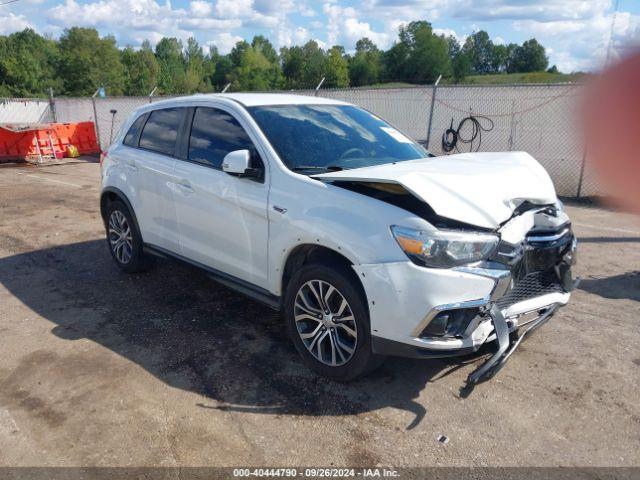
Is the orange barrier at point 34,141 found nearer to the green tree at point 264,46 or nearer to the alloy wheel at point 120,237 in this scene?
the alloy wheel at point 120,237

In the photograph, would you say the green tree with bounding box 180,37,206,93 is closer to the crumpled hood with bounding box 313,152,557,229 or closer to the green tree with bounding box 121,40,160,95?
the green tree with bounding box 121,40,160,95

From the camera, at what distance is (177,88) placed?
8762 centimetres

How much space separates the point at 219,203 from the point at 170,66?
10880cm

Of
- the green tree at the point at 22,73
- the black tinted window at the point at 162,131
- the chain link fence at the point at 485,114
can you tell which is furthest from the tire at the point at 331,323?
the green tree at the point at 22,73

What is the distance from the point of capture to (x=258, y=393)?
354 centimetres

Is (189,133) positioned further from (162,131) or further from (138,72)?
(138,72)

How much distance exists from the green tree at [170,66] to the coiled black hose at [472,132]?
71863 millimetres

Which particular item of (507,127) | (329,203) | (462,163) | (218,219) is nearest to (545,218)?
(462,163)

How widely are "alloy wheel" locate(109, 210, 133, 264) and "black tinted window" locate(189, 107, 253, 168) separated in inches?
57.6

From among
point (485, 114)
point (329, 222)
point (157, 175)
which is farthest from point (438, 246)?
point (485, 114)

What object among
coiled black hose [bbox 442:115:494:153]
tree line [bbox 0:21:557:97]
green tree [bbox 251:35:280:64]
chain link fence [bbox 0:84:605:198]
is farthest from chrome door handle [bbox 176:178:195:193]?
green tree [bbox 251:35:280:64]

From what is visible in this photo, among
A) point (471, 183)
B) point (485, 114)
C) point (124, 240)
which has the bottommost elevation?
point (124, 240)

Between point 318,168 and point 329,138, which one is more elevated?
point 329,138

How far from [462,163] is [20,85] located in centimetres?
6525
